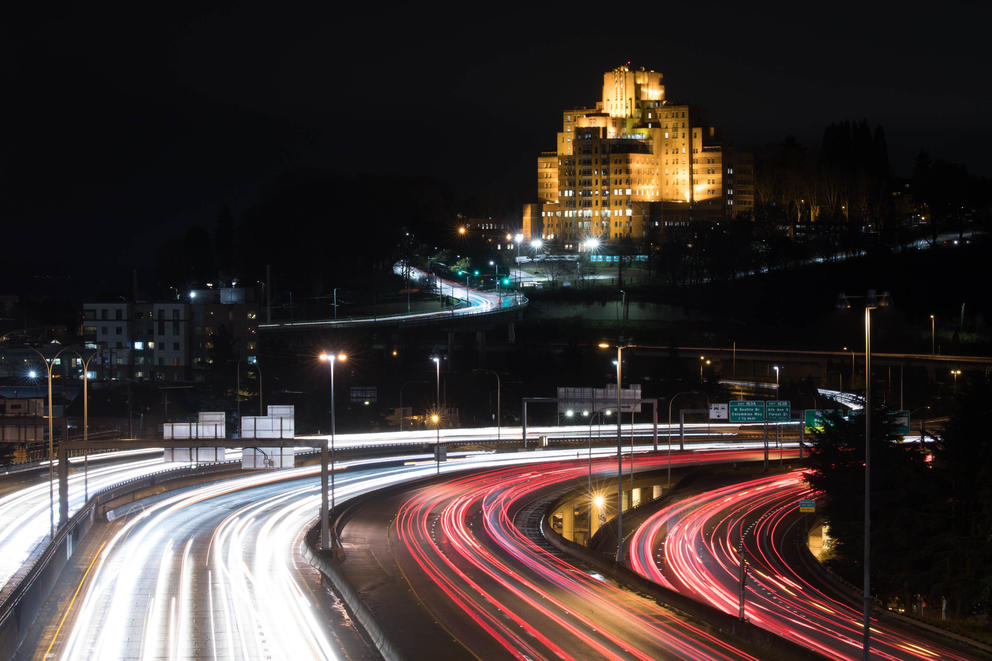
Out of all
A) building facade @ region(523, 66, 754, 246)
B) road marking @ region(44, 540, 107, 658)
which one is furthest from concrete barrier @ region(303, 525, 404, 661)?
building facade @ region(523, 66, 754, 246)

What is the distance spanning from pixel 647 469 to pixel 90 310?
62263 millimetres

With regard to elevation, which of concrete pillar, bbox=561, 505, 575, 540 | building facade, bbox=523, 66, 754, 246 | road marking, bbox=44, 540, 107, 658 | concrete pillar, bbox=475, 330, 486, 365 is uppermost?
building facade, bbox=523, 66, 754, 246

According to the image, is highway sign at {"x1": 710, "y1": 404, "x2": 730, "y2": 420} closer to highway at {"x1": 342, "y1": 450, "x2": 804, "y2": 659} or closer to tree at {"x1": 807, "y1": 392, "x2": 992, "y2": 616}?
→ tree at {"x1": 807, "y1": 392, "x2": 992, "y2": 616}

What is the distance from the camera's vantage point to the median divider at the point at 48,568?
1972cm

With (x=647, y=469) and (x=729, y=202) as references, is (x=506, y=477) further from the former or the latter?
(x=729, y=202)

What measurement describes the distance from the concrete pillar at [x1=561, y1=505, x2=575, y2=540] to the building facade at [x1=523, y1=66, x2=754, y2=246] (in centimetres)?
11051

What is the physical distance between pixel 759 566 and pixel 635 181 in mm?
130239

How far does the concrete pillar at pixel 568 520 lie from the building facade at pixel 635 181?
363ft

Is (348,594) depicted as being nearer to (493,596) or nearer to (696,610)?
(493,596)

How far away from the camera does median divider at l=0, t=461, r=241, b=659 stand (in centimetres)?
1972

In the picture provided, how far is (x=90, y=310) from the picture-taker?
3725 inches

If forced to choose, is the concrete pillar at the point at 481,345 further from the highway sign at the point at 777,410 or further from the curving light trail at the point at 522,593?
the curving light trail at the point at 522,593

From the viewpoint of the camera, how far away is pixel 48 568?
80.7ft

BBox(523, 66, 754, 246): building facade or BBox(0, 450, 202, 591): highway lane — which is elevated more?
BBox(523, 66, 754, 246): building facade
